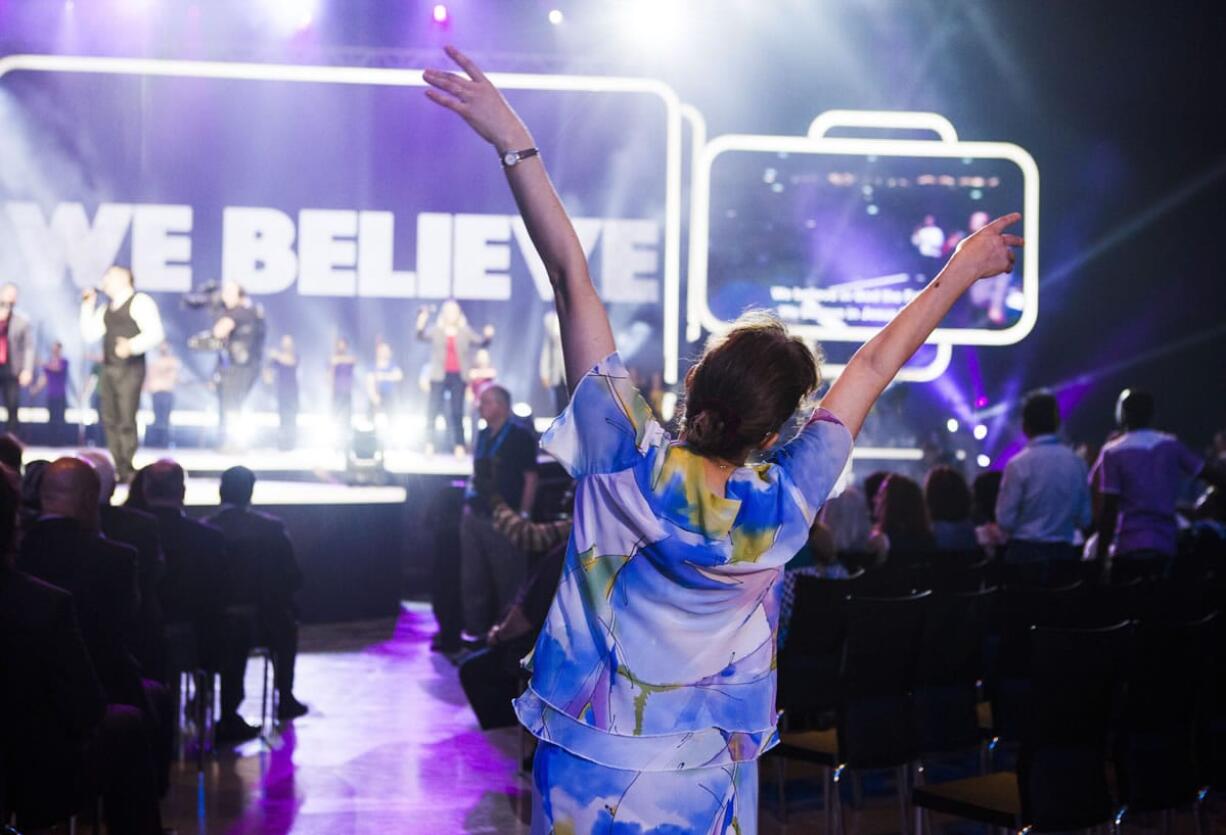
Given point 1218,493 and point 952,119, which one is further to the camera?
point 952,119

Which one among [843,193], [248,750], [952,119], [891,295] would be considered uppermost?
[952,119]

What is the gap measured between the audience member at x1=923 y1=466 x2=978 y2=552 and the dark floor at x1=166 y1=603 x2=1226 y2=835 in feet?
4.25

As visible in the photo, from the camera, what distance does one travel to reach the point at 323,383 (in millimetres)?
15016

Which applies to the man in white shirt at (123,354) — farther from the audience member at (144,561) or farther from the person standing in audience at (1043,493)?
the person standing in audience at (1043,493)

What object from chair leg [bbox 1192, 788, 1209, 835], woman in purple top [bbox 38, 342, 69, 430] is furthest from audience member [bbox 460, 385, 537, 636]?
woman in purple top [bbox 38, 342, 69, 430]

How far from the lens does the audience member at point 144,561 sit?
168 inches

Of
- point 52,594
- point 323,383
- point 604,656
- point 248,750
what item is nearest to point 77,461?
point 52,594

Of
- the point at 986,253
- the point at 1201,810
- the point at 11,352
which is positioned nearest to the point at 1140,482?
Result: the point at 1201,810

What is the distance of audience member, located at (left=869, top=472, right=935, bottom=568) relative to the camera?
559 cm

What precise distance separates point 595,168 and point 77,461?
1141 centimetres

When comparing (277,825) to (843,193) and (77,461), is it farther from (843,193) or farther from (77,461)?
(843,193)

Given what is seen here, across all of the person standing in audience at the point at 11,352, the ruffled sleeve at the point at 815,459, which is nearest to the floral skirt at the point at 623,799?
the ruffled sleeve at the point at 815,459

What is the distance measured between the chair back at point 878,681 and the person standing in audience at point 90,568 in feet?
6.52

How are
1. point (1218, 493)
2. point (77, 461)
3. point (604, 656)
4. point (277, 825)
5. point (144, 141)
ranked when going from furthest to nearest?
point (144, 141), point (1218, 493), point (277, 825), point (77, 461), point (604, 656)
